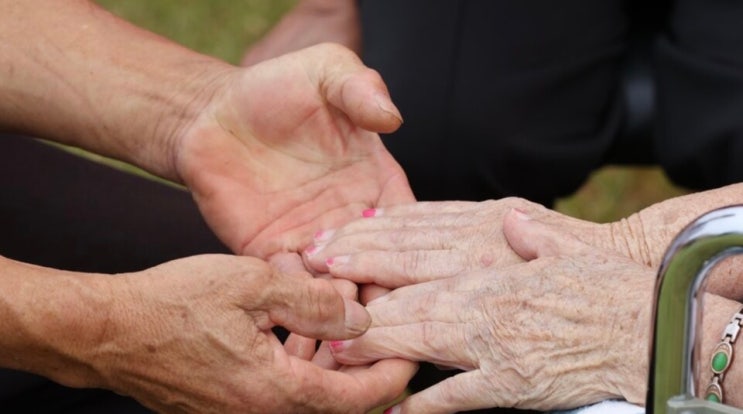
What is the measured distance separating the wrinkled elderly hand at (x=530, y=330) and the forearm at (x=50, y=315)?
31cm

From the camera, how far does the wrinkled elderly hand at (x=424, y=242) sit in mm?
1530

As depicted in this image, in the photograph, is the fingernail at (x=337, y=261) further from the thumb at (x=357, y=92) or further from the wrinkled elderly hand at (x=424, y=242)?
the thumb at (x=357, y=92)

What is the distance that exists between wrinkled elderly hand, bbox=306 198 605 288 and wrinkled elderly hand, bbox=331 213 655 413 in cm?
4

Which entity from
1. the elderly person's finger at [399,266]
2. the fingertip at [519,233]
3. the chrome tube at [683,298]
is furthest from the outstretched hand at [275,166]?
the chrome tube at [683,298]

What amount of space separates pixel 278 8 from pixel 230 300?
2.67 metres

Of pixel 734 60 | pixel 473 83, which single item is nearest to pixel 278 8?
pixel 473 83

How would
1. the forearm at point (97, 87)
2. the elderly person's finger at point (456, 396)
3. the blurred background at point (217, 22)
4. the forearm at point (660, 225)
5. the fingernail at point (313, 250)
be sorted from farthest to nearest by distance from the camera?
the blurred background at point (217, 22)
the forearm at point (97, 87)
the fingernail at point (313, 250)
the forearm at point (660, 225)
the elderly person's finger at point (456, 396)

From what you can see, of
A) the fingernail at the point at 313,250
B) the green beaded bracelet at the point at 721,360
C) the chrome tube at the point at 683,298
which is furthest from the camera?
the fingernail at the point at 313,250

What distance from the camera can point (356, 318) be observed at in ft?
4.58

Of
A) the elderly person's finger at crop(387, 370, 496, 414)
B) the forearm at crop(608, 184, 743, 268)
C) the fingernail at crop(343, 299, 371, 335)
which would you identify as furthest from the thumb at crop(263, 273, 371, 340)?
the forearm at crop(608, 184, 743, 268)

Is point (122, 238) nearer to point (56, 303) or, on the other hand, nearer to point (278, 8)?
point (56, 303)

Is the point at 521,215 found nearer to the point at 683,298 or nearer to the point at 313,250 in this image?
the point at 313,250

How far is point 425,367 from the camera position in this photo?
63.8 inches

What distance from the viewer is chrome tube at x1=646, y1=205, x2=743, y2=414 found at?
37.1 inches
